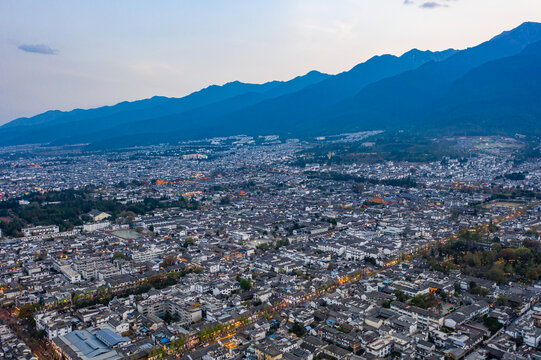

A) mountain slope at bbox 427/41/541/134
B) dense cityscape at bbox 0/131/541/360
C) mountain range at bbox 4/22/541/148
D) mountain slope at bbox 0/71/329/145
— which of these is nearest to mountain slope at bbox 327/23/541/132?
mountain range at bbox 4/22/541/148

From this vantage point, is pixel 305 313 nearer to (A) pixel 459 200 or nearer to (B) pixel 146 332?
(B) pixel 146 332

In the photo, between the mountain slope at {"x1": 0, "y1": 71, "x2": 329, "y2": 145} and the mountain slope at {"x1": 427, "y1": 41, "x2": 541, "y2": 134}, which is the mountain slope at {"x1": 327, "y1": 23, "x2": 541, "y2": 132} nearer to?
the mountain slope at {"x1": 427, "y1": 41, "x2": 541, "y2": 134}

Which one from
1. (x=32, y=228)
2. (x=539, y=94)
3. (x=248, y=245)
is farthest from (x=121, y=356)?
(x=539, y=94)

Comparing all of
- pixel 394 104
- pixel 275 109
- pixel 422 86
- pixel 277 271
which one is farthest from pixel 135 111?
pixel 277 271

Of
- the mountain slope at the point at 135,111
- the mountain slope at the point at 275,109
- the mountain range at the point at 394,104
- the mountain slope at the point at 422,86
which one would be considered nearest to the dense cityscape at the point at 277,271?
the mountain range at the point at 394,104

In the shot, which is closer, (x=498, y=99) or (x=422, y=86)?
(x=498, y=99)

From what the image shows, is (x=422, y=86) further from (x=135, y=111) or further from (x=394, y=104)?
(x=135, y=111)
